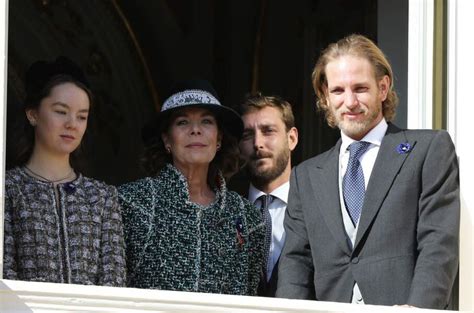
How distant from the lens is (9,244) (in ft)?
19.7

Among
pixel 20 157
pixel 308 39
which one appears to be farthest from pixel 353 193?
pixel 308 39

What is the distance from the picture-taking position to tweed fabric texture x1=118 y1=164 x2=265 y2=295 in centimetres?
629

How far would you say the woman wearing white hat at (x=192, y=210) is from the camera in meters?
6.30

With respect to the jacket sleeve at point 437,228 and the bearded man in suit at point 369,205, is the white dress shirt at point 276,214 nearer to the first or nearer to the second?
the bearded man in suit at point 369,205

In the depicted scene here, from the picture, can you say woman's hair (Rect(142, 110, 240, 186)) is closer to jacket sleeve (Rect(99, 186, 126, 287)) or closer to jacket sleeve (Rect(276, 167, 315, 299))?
jacket sleeve (Rect(99, 186, 126, 287))

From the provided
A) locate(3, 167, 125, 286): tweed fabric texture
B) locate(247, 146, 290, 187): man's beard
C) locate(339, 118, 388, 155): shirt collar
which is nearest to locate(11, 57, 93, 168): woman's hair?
locate(3, 167, 125, 286): tweed fabric texture

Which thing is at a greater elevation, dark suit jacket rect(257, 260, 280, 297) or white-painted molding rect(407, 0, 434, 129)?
white-painted molding rect(407, 0, 434, 129)

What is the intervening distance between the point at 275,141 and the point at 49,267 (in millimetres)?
1252

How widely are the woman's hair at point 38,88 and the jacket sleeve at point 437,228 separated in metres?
1.38

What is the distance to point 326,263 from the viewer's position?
6062mm

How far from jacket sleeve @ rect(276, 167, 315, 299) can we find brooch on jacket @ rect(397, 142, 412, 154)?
0.43m

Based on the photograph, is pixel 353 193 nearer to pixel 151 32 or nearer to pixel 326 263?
pixel 326 263

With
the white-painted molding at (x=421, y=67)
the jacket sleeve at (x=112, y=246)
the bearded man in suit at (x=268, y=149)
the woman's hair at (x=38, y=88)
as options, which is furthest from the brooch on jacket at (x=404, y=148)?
the woman's hair at (x=38, y=88)

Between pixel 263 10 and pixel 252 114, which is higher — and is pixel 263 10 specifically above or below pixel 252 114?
above
